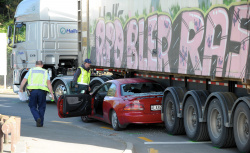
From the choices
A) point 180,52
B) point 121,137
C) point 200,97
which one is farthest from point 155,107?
point 200,97

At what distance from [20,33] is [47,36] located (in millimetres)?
1499

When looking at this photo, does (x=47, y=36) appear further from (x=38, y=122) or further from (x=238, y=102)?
(x=238, y=102)

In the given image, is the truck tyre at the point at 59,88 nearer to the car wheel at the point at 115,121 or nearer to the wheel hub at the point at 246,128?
the car wheel at the point at 115,121

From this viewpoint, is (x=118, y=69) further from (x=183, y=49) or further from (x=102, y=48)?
(x=183, y=49)

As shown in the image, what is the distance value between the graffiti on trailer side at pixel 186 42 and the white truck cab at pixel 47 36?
405cm

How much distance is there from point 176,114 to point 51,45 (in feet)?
30.5

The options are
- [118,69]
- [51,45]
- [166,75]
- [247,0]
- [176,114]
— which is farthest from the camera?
[51,45]

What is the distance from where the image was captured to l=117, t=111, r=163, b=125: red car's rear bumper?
12453 millimetres

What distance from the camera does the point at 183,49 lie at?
11.6 meters

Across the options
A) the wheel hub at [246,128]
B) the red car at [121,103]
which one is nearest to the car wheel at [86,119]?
the red car at [121,103]

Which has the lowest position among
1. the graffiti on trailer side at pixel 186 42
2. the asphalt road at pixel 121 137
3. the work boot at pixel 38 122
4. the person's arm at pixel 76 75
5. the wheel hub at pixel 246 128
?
the asphalt road at pixel 121 137

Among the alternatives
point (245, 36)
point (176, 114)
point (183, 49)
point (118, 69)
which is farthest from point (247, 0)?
point (118, 69)

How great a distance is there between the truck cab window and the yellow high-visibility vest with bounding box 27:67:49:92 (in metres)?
7.33

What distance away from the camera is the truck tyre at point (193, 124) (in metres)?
11.3
